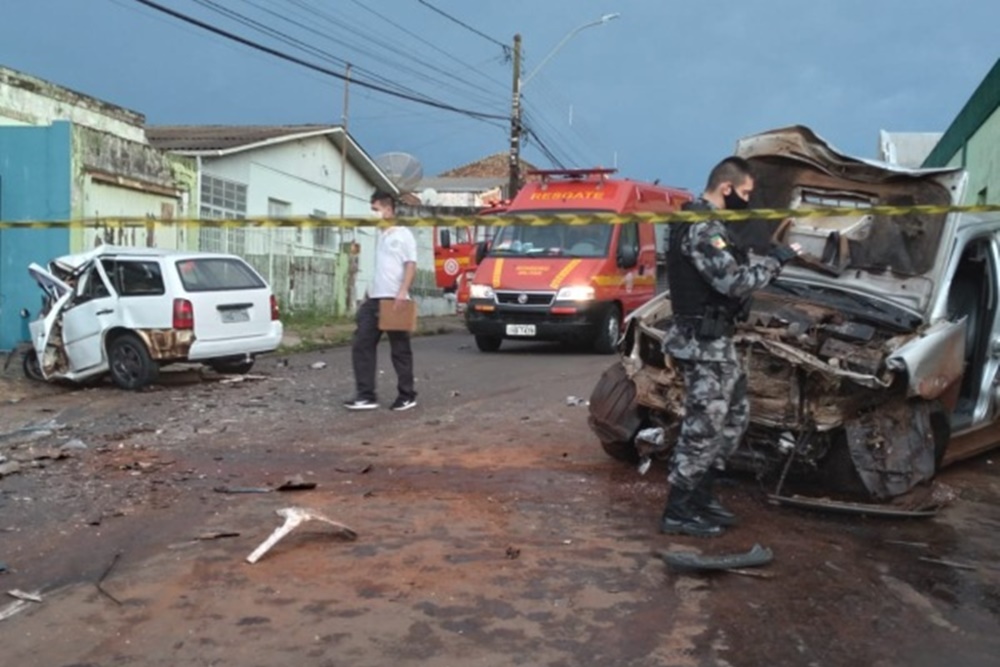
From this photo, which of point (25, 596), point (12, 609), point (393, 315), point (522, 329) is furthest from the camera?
point (522, 329)

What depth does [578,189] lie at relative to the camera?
1554cm

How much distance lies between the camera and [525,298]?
14.5 meters

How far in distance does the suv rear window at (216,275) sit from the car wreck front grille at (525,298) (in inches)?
159

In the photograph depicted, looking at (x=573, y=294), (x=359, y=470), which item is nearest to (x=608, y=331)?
(x=573, y=294)

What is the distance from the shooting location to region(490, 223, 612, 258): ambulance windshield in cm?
1483

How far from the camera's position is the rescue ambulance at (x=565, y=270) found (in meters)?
14.4

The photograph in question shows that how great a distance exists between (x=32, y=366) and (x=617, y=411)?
8.02m

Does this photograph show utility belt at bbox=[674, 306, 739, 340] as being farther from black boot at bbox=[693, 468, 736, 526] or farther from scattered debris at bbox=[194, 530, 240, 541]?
scattered debris at bbox=[194, 530, 240, 541]

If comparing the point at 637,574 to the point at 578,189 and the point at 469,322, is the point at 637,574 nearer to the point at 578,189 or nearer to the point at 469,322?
the point at 469,322

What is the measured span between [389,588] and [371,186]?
89.2ft

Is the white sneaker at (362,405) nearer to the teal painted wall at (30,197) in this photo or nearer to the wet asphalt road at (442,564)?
the wet asphalt road at (442,564)

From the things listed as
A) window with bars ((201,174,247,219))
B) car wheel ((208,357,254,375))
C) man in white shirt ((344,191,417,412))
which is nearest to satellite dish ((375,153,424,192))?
window with bars ((201,174,247,219))

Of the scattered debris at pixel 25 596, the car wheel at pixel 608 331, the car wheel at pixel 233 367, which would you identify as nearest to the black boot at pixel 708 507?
the scattered debris at pixel 25 596

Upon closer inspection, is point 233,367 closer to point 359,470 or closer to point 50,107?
point 359,470
